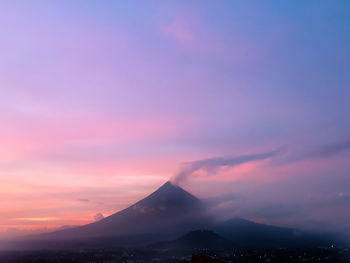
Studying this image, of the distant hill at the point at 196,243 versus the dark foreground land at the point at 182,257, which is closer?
the dark foreground land at the point at 182,257

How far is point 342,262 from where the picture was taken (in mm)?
87000

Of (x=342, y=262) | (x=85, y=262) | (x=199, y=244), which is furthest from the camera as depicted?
(x=199, y=244)

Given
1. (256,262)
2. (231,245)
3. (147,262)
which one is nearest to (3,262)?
(147,262)

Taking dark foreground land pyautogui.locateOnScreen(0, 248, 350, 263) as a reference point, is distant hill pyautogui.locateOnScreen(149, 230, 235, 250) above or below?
above

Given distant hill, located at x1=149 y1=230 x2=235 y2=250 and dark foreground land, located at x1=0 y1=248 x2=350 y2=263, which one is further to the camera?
distant hill, located at x1=149 y1=230 x2=235 y2=250

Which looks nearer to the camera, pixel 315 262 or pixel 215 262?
pixel 215 262

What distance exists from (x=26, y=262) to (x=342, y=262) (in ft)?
254

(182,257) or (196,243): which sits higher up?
(196,243)

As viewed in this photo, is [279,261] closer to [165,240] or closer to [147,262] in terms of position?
[147,262]

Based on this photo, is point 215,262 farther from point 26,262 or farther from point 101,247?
point 101,247

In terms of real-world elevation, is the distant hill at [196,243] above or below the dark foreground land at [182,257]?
above

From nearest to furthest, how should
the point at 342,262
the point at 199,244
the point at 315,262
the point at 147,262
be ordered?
the point at 342,262
the point at 315,262
the point at 147,262
the point at 199,244

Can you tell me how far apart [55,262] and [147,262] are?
26869 millimetres

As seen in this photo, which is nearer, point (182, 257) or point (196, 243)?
point (182, 257)
